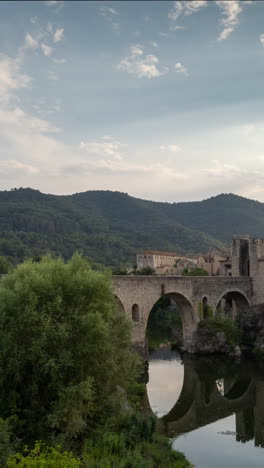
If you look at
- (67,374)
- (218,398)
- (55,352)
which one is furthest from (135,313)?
(55,352)

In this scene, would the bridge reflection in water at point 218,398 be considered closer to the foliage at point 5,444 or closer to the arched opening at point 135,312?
the arched opening at point 135,312

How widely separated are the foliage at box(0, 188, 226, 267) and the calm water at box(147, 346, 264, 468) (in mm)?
62823

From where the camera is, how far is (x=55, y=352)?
15.1 meters

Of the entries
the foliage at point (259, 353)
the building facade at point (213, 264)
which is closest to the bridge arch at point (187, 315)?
the foliage at point (259, 353)

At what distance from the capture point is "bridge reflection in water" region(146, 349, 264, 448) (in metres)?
21.3

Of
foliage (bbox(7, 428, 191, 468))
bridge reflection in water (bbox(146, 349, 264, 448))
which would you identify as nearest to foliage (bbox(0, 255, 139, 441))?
foliage (bbox(7, 428, 191, 468))

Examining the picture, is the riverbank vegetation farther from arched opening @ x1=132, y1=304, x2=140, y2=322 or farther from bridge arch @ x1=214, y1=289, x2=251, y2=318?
bridge arch @ x1=214, y1=289, x2=251, y2=318

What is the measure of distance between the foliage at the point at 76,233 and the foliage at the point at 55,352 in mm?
74277

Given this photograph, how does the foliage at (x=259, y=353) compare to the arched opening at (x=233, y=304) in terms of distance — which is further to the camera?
the arched opening at (x=233, y=304)

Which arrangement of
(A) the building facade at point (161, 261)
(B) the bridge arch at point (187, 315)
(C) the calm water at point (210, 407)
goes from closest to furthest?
(C) the calm water at point (210, 407)
(B) the bridge arch at point (187, 315)
(A) the building facade at point (161, 261)

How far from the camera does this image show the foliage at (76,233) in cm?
11625

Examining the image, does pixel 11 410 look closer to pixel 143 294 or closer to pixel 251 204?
pixel 143 294

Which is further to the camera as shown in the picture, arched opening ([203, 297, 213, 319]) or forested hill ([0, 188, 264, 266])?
forested hill ([0, 188, 264, 266])

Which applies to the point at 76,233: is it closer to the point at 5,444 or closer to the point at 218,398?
the point at 218,398
